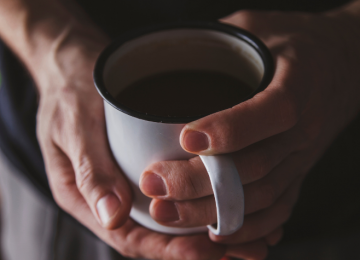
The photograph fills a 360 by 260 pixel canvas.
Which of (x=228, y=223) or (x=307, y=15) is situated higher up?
(x=307, y=15)

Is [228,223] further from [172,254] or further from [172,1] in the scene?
[172,1]

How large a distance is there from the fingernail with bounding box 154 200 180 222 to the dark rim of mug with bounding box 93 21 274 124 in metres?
0.17

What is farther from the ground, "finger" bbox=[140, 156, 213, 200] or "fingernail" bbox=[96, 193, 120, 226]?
"finger" bbox=[140, 156, 213, 200]

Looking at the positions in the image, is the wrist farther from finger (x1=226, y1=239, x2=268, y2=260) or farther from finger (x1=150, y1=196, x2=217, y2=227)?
finger (x1=226, y1=239, x2=268, y2=260)

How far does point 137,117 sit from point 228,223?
204 millimetres

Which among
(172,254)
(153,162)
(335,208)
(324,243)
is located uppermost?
(153,162)

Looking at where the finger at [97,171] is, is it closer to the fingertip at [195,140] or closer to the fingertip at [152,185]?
the fingertip at [152,185]

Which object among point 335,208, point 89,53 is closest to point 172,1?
point 89,53

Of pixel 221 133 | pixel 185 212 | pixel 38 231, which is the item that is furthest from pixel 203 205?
pixel 38 231

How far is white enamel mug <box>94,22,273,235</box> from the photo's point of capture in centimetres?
43

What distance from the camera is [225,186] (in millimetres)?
416

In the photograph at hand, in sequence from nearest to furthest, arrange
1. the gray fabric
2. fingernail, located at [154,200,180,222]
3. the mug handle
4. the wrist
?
the mug handle, fingernail, located at [154,200,180,222], the wrist, the gray fabric

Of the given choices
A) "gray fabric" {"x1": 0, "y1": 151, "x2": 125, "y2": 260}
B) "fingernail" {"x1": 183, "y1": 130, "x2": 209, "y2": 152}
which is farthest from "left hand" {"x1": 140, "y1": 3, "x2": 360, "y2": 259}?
"gray fabric" {"x1": 0, "y1": 151, "x2": 125, "y2": 260}

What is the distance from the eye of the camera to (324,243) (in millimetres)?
953
